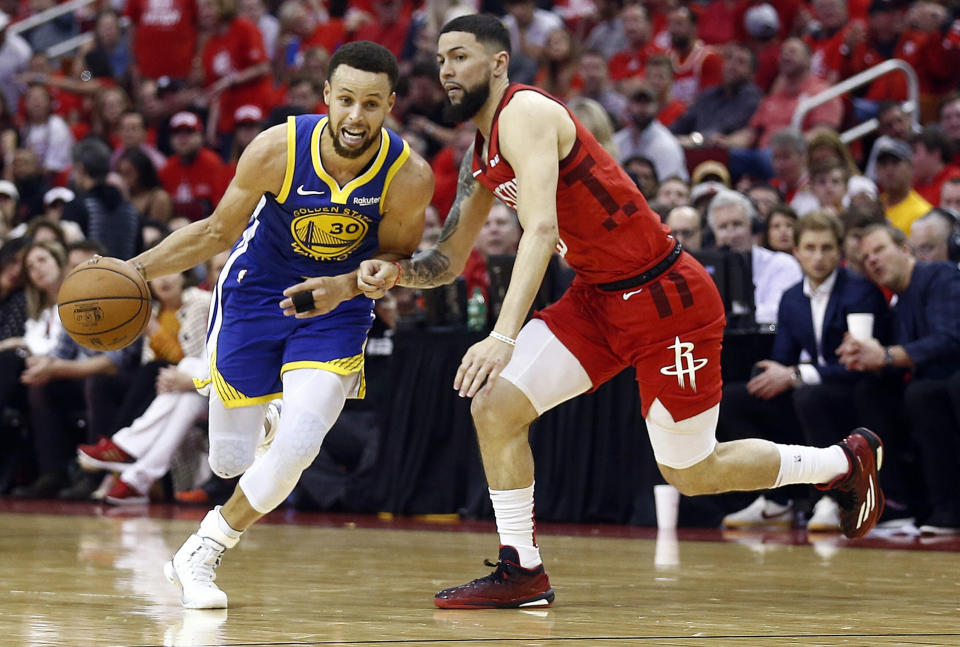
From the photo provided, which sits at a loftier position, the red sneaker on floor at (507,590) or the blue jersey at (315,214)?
the blue jersey at (315,214)

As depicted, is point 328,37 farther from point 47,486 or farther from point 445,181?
point 47,486

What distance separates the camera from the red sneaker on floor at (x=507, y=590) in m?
4.57

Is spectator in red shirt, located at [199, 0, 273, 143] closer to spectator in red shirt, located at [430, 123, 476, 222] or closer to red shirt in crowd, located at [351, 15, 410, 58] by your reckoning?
red shirt in crowd, located at [351, 15, 410, 58]

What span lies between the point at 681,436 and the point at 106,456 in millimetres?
5417

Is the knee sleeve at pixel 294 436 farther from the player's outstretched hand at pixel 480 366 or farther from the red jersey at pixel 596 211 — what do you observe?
the red jersey at pixel 596 211

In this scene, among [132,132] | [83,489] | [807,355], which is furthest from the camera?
[132,132]

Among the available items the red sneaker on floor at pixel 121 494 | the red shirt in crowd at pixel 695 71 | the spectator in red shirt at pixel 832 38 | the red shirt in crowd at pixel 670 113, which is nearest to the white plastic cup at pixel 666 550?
the red sneaker on floor at pixel 121 494

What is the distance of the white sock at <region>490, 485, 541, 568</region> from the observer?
4.66 meters

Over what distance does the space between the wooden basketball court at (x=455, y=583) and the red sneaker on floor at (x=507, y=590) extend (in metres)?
0.09

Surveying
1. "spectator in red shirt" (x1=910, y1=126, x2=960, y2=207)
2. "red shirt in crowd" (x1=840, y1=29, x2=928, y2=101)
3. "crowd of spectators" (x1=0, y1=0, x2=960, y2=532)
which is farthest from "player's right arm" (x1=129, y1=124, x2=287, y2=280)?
"red shirt in crowd" (x1=840, y1=29, x2=928, y2=101)

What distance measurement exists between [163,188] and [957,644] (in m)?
9.83

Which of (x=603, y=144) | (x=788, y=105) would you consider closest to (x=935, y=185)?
(x=788, y=105)

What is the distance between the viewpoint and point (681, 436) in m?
4.75

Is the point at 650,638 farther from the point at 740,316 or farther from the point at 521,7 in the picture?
the point at 521,7
